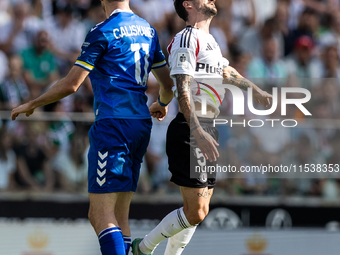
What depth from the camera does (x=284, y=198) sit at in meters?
9.20

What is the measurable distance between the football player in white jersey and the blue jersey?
33 cm

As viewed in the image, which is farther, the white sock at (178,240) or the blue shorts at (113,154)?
the white sock at (178,240)

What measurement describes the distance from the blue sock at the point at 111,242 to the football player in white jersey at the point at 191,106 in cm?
75

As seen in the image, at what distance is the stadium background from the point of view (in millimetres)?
8492

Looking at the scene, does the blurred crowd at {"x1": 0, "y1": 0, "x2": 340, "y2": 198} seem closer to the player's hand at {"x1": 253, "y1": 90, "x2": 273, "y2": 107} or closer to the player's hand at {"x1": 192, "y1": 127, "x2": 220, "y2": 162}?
the player's hand at {"x1": 253, "y1": 90, "x2": 273, "y2": 107}

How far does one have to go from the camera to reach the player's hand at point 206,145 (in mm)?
4133

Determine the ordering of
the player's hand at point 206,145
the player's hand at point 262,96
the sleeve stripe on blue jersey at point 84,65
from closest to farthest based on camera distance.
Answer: the sleeve stripe on blue jersey at point 84,65 < the player's hand at point 206,145 < the player's hand at point 262,96

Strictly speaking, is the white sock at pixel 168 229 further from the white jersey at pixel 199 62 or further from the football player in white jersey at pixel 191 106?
the white jersey at pixel 199 62

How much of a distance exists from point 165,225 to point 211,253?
197cm

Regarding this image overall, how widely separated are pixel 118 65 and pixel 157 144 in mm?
4881

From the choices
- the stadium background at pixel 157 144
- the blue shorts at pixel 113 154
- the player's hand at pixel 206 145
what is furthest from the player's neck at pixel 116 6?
the stadium background at pixel 157 144

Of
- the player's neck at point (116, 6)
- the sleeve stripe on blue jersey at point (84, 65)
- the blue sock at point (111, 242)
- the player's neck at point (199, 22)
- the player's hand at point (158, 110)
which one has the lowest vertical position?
the blue sock at point (111, 242)

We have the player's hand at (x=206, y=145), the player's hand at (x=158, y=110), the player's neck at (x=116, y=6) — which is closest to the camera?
the player's hand at (x=206, y=145)

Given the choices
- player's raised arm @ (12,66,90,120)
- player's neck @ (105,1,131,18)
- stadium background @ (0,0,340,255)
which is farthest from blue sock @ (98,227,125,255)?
stadium background @ (0,0,340,255)
